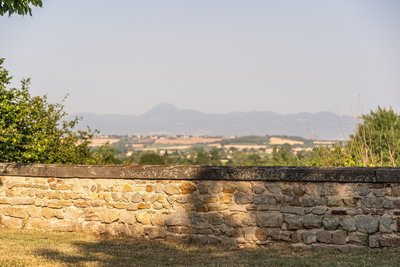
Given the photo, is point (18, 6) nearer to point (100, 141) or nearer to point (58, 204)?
point (58, 204)

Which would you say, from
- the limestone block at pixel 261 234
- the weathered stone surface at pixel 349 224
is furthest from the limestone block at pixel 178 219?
the weathered stone surface at pixel 349 224

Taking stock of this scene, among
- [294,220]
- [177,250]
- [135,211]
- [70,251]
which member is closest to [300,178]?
[294,220]

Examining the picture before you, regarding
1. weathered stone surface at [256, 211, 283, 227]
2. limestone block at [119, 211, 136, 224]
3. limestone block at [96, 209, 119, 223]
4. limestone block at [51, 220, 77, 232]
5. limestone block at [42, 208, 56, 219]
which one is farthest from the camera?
limestone block at [42, 208, 56, 219]

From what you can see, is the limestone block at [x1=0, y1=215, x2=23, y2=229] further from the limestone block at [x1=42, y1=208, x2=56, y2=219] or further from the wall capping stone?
the wall capping stone

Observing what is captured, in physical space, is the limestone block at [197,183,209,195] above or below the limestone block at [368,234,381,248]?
above

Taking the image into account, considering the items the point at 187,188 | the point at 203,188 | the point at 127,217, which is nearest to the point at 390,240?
the point at 203,188

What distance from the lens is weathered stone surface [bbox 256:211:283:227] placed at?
10.7 metres

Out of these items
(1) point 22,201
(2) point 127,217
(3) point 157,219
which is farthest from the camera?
(1) point 22,201

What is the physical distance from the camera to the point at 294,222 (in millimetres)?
10578

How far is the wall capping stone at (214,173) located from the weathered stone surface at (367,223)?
0.56 meters

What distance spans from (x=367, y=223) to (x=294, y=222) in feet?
3.68

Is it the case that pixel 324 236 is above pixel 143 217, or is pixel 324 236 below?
below

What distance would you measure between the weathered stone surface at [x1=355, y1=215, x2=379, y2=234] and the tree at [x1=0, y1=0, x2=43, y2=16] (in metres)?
7.52

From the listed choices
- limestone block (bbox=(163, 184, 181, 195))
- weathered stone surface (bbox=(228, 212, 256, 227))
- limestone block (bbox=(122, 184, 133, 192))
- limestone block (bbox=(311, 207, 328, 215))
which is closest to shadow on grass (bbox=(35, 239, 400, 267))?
weathered stone surface (bbox=(228, 212, 256, 227))
